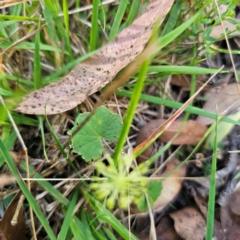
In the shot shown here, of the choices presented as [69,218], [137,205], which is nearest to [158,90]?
[137,205]

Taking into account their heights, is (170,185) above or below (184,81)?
below

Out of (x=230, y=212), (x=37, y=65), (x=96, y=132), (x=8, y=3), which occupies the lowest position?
(x=230, y=212)

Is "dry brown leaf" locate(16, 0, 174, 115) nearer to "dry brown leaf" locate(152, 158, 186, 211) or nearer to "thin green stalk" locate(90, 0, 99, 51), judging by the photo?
"thin green stalk" locate(90, 0, 99, 51)

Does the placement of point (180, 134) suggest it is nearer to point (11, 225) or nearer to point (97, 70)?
point (97, 70)

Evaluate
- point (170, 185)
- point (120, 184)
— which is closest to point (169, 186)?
point (170, 185)

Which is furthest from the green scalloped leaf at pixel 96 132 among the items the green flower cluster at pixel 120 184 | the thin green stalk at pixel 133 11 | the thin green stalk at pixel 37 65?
the thin green stalk at pixel 133 11

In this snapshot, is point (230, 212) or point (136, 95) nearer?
point (136, 95)

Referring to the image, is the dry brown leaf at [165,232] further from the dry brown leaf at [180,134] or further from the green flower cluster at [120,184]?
the dry brown leaf at [180,134]
